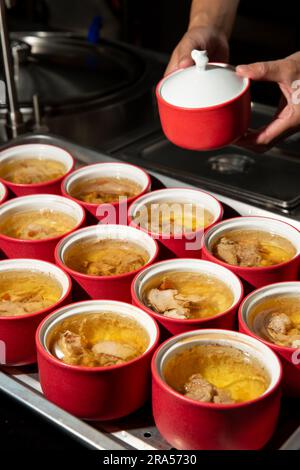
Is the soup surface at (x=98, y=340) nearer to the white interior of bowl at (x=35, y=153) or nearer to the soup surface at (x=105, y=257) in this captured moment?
the soup surface at (x=105, y=257)

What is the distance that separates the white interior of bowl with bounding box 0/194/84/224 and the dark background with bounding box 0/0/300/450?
1.35 m

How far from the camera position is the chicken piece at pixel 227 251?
5.14 feet

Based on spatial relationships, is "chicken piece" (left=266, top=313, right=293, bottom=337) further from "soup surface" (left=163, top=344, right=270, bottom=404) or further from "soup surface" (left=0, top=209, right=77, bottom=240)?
"soup surface" (left=0, top=209, right=77, bottom=240)

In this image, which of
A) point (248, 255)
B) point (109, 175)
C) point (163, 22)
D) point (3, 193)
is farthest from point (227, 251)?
point (163, 22)

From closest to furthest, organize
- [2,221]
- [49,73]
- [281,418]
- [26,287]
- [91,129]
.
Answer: [281,418] → [26,287] → [2,221] → [91,129] → [49,73]

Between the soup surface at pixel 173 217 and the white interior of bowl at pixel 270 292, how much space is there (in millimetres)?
312

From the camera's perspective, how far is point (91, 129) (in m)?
2.35

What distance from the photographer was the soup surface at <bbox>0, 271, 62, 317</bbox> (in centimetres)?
146

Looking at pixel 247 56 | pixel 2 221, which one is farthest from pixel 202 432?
pixel 247 56

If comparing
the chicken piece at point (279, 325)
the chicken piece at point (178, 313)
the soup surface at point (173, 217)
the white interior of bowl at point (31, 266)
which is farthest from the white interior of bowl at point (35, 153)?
the chicken piece at point (279, 325)

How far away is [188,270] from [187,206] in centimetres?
28

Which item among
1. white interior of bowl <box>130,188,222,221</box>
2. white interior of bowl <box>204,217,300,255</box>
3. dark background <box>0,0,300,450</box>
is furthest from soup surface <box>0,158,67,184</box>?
dark background <box>0,0,300,450</box>

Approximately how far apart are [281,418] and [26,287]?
→ 560 millimetres
